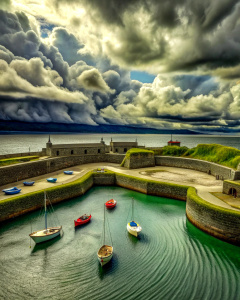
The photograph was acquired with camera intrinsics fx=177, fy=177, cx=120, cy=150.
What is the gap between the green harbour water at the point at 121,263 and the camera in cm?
1248

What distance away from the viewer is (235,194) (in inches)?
936

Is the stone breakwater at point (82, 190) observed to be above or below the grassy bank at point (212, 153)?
below

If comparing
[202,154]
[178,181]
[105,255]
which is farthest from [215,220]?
[202,154]

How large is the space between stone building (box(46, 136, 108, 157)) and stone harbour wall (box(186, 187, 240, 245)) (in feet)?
110

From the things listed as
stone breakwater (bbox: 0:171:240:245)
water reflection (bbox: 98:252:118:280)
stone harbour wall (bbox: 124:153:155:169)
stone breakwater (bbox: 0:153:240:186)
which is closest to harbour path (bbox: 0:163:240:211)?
stone breakwater (bbox: 0:153:240:186)

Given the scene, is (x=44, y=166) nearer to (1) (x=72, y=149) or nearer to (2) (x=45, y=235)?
(1) (x=72, y=149)

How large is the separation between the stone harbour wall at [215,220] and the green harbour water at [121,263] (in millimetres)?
751

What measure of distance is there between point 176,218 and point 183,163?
938 inches

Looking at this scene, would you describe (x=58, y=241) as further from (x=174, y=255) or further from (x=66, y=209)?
(x=174, y=255)

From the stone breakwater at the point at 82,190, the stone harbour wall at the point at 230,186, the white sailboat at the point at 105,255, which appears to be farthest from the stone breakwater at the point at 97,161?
the white sailboat at the point at 105,255

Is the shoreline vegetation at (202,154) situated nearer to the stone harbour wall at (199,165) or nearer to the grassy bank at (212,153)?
the grassy bank at (212,153)

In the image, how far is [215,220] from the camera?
19.2 metres

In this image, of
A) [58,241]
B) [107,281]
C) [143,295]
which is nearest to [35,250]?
[58,241]

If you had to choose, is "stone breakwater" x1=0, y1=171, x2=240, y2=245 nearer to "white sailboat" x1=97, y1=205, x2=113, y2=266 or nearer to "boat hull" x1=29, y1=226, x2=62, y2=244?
"boat hull" x1=29, y1=226, x2=62, y2=244
